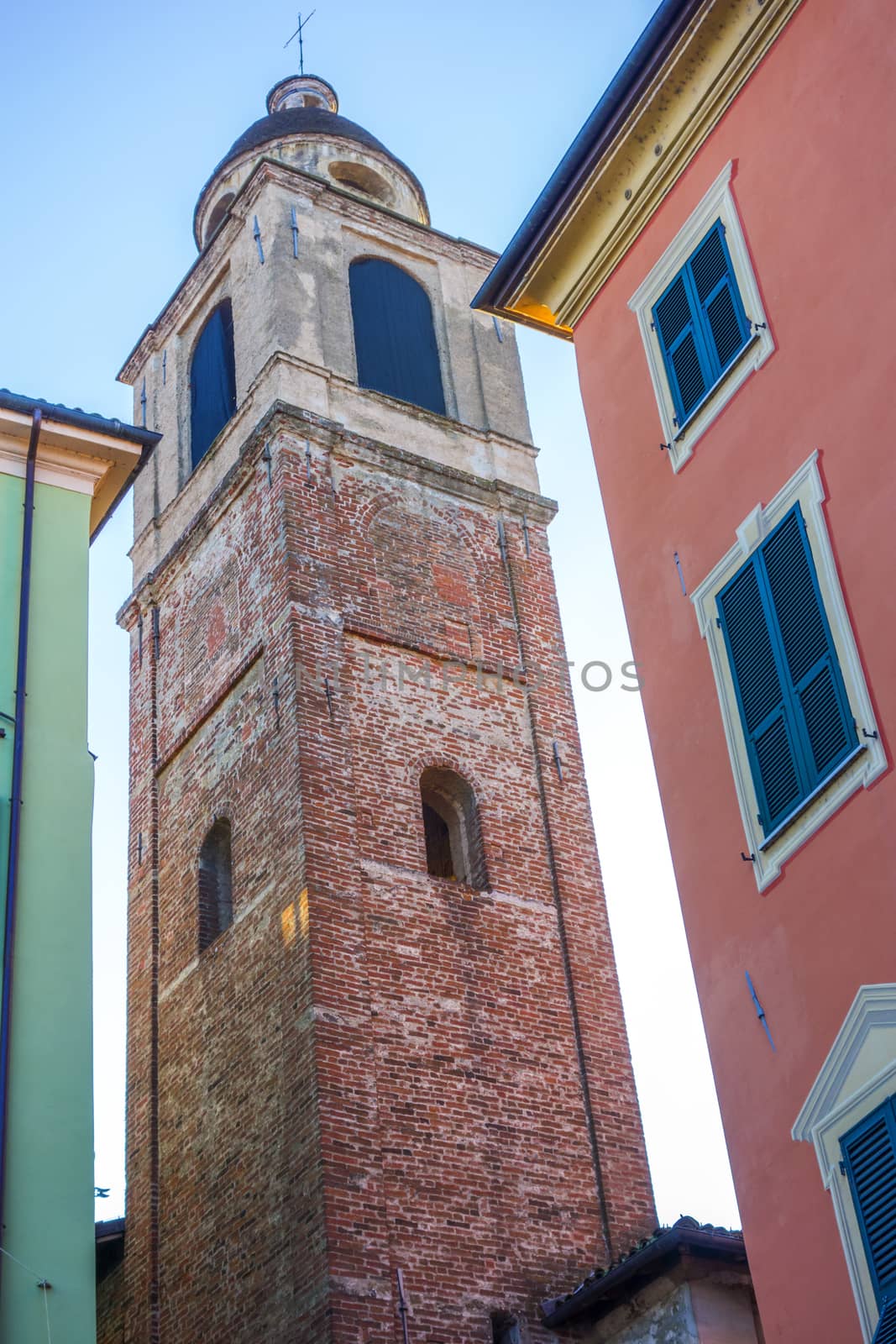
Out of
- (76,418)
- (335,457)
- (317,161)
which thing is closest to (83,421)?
(76,418)

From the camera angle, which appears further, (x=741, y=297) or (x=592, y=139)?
(x=592, y=139)

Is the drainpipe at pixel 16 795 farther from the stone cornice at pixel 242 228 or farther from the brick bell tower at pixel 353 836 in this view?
the stone cornice at pixel 242 228

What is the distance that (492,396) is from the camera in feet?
72.2

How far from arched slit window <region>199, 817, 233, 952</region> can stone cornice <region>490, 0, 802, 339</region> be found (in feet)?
25.9

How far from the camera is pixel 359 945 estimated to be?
53.4ft

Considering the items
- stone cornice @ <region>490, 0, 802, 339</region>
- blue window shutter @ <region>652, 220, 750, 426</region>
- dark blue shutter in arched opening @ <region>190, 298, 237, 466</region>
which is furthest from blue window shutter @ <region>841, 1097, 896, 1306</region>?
dark blue shutter in arched opening @ <region>190, 298, 237, 466</region>

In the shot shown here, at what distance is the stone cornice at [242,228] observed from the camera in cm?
2217

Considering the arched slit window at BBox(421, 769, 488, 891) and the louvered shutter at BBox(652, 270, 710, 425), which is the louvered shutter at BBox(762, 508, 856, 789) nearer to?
the louvered shutter at BBox(652, 270, 710, 425)

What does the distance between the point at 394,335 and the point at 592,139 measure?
35.2 feet

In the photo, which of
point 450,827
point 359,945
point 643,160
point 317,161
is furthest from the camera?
point 317,161

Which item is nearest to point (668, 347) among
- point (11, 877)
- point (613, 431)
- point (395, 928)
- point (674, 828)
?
point (613, 431)

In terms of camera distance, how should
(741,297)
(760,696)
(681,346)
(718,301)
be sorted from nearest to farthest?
(760,696)
(741,297)
(718,301)
(681,346)

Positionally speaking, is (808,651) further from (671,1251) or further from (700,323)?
(671,1251)

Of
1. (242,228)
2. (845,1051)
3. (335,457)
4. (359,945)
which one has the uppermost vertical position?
(242,228)
